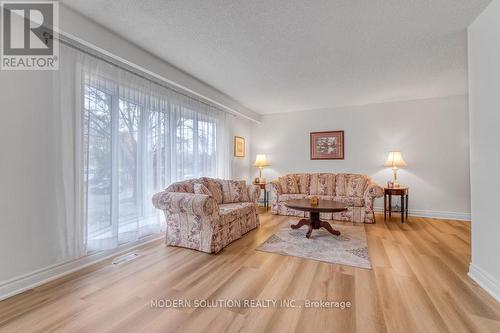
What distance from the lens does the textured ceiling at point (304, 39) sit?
6.42 ft

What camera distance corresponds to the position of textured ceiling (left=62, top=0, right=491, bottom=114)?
1.96 metres

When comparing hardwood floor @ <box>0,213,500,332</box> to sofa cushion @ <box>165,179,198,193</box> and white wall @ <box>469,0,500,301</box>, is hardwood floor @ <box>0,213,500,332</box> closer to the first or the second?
white wall @ <box>469,0,500,301</box>

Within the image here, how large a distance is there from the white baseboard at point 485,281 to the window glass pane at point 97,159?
147 inches

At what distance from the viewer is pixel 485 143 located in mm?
1971

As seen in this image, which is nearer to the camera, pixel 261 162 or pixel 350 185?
pixel 350 185

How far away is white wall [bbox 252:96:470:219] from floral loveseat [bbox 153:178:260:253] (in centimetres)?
298

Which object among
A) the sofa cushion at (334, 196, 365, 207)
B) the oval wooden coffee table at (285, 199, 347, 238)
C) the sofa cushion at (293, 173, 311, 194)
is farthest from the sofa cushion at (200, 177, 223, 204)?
the sofa cushion at (334, 196, 365, 207)

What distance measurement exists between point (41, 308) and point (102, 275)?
0.53 meters

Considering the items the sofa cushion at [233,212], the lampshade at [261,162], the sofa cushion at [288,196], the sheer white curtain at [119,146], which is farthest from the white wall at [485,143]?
the lampshade at [261,162]

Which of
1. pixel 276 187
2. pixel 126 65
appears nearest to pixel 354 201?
pixel 276 187

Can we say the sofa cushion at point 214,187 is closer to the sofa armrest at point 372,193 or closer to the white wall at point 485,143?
the sofa armrest at point 372,193

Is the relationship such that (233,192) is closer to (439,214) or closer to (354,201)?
(354,201)

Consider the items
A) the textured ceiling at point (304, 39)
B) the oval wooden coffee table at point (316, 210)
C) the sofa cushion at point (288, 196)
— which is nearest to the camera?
the textured ceiling at point (304, 39)

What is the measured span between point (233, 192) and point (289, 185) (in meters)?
1.68
